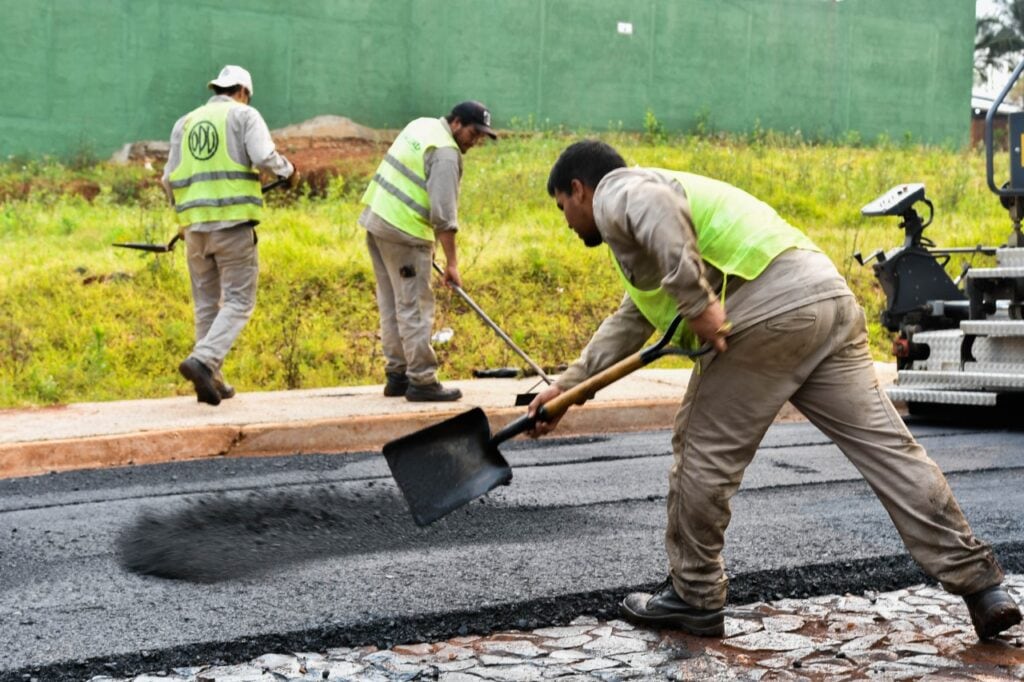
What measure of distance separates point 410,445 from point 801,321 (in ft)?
4.23

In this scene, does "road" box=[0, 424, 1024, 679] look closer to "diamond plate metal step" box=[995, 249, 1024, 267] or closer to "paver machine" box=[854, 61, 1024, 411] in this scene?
"paver machine" box=[854, 61, 1024, 411]

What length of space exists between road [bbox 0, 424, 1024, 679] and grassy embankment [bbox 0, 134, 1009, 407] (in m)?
3.21

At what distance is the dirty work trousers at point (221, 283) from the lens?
822 centimetres

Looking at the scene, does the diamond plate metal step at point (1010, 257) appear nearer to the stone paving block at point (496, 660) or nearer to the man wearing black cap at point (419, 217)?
the man wearing black cap at point (419, 217)

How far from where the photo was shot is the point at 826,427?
13.6 feet

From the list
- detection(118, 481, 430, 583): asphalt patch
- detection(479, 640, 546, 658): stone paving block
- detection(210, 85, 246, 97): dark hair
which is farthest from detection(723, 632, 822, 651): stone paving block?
detection(210, 85, 246, 97): dark hair

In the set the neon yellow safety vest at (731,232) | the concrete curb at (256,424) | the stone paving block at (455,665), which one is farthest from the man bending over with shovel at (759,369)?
the concrete curb at (256,424)

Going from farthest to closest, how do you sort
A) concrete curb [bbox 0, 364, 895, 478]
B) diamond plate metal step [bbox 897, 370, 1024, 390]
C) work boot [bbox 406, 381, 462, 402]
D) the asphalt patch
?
work boot [bbox 406, 381, 462, 402] → diamond plate metal step [bbox 897, 370, 1024, 390] → concrete curb [bbox 0, 364, 895, 478] → the asphalt patch

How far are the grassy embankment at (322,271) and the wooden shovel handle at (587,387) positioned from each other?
229 inches

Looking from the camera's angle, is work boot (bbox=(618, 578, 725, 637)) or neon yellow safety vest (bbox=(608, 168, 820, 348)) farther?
work boot (bbox=(618, 578, 725, 637))

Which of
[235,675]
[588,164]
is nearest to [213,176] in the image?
[588,164]

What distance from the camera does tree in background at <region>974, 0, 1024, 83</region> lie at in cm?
4197

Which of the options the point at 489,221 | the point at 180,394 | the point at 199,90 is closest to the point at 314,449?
the point at 180,394

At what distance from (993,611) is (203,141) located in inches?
229
